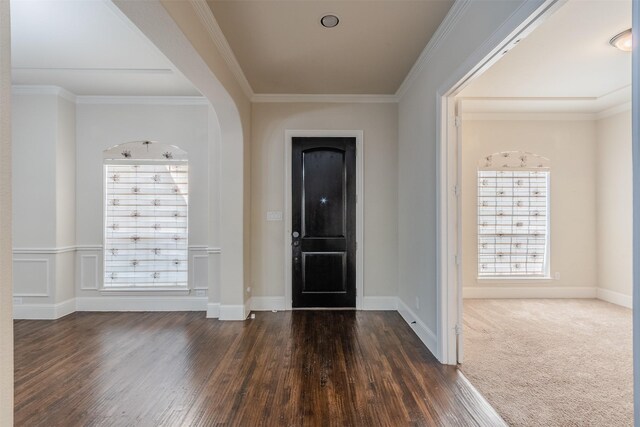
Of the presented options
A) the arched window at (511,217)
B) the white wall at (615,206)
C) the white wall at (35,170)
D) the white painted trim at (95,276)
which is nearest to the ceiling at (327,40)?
the arched window at (511,217)

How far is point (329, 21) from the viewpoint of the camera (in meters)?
2.70

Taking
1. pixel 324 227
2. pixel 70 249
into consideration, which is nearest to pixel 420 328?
pixel 324 227

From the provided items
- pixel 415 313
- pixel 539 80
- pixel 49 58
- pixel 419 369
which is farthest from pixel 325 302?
pixel 49 58

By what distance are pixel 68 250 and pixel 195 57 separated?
3.33 metres

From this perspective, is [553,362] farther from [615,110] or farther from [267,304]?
[615,110]

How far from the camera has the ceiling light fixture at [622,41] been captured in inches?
113

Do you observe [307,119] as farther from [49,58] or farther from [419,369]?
[419,369]

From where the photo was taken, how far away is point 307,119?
444 centimetres

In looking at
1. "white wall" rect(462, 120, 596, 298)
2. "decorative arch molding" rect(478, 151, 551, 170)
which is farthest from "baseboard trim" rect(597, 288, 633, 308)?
"decorative arch molding" rect(478, 151, 551, 170)

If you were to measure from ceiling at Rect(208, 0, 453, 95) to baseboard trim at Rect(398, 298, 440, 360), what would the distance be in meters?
2.70

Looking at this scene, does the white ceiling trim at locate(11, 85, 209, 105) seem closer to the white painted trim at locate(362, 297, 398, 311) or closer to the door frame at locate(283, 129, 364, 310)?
the door frame at locate(283, 129, 364, 310)

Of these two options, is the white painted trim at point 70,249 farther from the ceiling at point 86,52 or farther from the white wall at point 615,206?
the white wall at point 615,206

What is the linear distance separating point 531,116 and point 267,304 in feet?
15.8

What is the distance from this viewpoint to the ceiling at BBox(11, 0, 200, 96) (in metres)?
2.58
